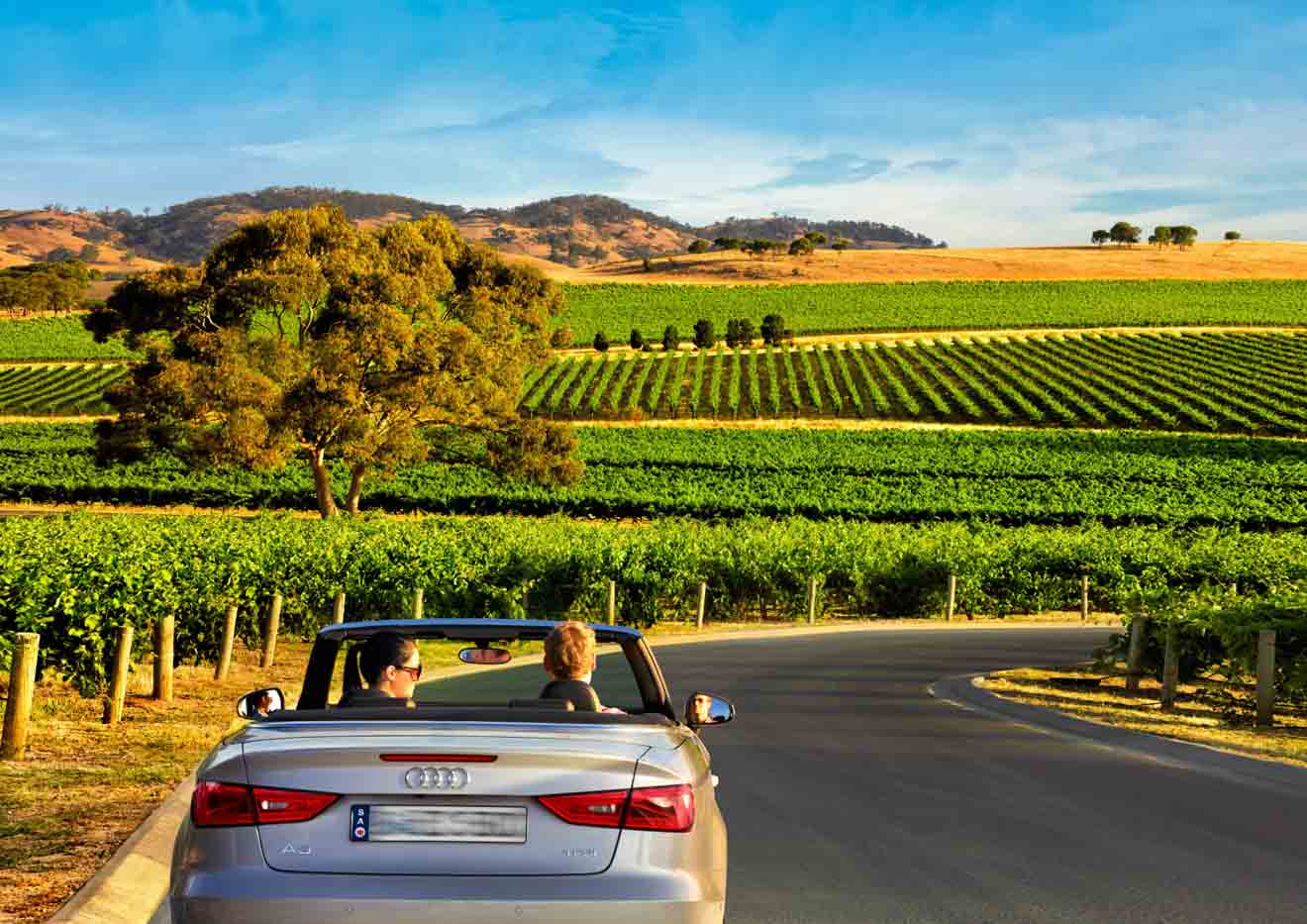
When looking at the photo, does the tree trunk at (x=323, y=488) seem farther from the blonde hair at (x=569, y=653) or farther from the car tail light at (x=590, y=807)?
the car tail light at (x=590, y=807)

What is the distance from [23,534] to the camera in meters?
21.7

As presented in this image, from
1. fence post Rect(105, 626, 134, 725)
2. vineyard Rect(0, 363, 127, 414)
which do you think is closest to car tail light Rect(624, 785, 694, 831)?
fence post Rect(105, 626, 134, 725)

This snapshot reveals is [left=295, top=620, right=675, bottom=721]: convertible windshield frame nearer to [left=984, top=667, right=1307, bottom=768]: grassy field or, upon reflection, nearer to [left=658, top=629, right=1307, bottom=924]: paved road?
[left=658, top=629, right=1307, bottom=924]: paved road

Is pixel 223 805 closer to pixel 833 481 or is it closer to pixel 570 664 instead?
pixel 570 664

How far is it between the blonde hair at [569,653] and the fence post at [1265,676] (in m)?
12.4

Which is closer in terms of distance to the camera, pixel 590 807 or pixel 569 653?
pixel 590 807

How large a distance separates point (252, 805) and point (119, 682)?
35.5 feet

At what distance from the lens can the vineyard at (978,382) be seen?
88812mm

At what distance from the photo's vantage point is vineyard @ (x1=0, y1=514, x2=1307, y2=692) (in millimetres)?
17984

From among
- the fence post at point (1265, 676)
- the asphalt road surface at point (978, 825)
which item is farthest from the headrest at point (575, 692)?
the fence post at point (1265, 676)

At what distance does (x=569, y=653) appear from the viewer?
6.16m

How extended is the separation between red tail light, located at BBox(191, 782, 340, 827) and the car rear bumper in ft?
0.52

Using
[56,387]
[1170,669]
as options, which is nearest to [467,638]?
[1170,669]

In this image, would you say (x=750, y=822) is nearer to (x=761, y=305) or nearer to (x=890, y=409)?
(x=890, y=409)
